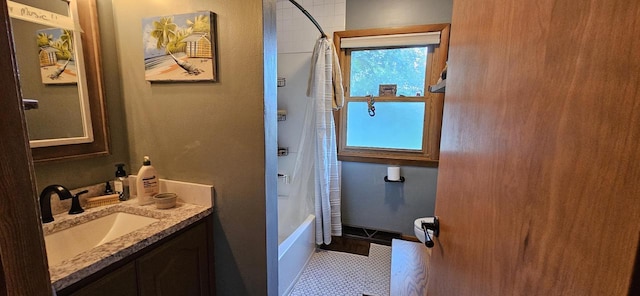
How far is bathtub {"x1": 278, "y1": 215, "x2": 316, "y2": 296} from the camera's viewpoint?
1.81 m

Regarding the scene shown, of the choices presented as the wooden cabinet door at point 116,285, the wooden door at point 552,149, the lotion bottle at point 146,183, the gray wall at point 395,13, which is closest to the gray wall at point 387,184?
the gray wall at point 395,13

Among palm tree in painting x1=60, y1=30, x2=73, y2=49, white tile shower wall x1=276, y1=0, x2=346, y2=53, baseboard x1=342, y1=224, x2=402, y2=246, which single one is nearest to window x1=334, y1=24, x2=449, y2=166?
white tile shower wall x1=276, y1=0, x2=346, y2=53

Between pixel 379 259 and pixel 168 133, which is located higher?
pixel 168 133

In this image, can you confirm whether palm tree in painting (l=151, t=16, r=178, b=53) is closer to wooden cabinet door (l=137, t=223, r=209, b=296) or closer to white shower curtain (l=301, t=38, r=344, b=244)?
wooden cabinet door (l=137, t=223, r=209, b=296)

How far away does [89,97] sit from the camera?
1258 millimetres

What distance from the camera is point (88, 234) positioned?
1.12 metres

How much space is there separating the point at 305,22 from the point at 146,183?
2.03 m

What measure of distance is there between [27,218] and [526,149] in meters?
0.85

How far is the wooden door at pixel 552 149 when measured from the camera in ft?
0.92

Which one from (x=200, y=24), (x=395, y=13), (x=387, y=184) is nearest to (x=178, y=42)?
(x=200, y=24)

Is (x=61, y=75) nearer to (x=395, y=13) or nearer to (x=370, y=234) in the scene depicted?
(x=395, y=13)

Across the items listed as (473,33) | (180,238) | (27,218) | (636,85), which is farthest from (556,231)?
(180,238)

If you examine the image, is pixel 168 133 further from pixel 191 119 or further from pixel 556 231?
pixel 556 231

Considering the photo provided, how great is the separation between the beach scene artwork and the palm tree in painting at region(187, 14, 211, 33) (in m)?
0.55
